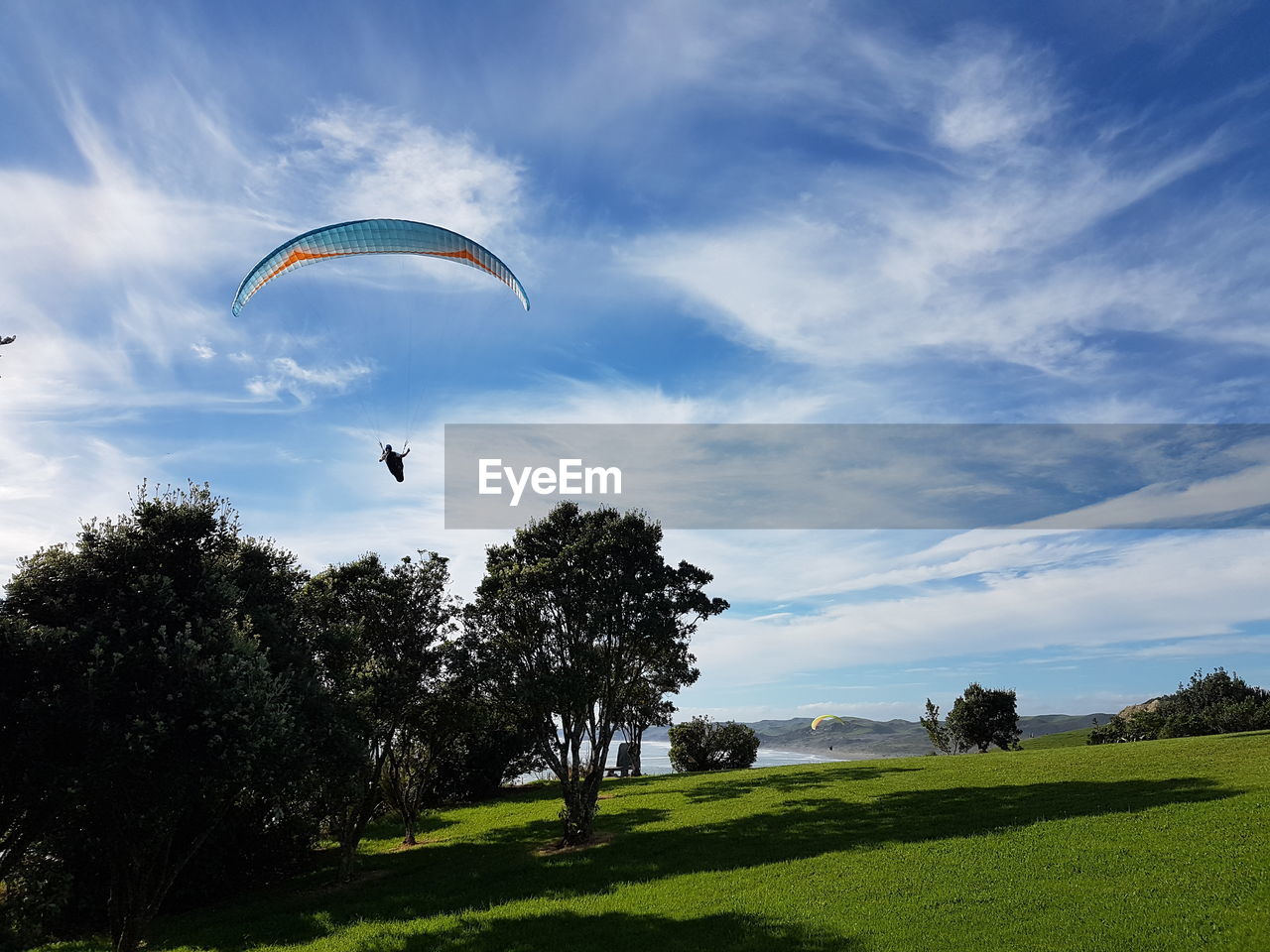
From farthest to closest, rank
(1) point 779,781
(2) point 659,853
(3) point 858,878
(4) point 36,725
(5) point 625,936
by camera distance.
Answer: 1. (1) point 779,781
2. (2) point 659,853
3. (3) point 858,878
4. (5) point 625,936
5. (4) point 36,725

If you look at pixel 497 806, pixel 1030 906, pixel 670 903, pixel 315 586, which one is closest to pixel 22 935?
pixel 315 586

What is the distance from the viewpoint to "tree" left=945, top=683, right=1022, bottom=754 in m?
65.4

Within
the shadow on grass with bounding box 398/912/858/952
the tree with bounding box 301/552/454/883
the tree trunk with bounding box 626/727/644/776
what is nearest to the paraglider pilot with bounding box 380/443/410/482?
the tree with bounding box 301/552/454/883

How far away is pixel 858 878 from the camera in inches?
769

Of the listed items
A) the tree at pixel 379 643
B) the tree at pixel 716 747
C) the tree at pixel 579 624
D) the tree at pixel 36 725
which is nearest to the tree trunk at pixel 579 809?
the tree at pixel 579 624

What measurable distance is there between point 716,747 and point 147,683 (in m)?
55.9

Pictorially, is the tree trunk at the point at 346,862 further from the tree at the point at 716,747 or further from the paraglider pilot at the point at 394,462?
the tree at the point at 716,747

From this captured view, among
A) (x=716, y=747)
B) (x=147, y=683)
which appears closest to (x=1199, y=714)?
(x=716, y=747)

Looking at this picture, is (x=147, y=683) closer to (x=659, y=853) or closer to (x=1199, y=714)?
A: (x=659, y=853)

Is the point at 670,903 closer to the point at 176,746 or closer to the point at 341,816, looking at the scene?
the point at 176,746

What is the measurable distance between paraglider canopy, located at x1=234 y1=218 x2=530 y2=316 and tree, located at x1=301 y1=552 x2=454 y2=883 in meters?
13.2

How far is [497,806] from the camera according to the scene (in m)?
46.4

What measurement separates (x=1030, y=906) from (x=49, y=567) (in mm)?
25546

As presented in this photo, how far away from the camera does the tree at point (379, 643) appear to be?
93.7 feet
